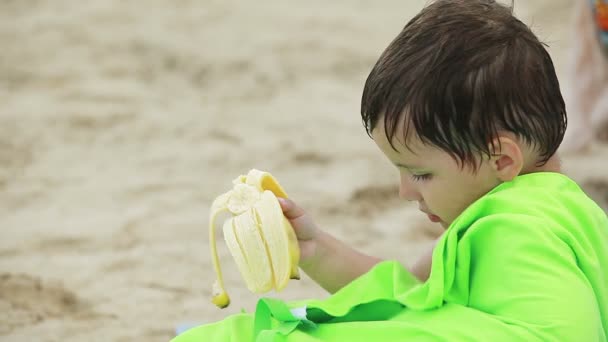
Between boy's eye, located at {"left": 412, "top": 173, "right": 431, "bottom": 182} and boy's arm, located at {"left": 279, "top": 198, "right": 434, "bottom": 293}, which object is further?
→ boy's arm, located at {"left": 279, "top": 198, "right": 434, "bottom": 293}

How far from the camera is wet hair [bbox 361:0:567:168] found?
161 cm

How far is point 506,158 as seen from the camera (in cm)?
167

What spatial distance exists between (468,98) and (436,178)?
0.55ft

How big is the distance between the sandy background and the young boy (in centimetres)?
67

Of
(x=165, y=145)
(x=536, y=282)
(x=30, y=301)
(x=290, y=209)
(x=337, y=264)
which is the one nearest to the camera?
(x=536, y=282)

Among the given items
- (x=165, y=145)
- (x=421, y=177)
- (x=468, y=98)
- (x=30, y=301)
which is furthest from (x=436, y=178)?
(x=165, y=145)

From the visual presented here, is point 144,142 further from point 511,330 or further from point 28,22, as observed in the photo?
point 511,330

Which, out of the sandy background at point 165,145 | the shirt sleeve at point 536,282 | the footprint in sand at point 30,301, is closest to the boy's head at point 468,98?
the shirt sleeve at point 536,282

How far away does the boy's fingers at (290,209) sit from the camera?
6.20 feet

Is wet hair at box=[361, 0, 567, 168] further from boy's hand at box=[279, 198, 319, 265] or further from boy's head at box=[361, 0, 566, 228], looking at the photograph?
boy's hand at box=[279, 198, 319, 265]

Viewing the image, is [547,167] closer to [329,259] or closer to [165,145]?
[329,259]

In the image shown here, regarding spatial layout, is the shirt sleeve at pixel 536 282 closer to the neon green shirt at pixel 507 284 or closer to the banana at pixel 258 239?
the neon green shirt at pixel 507 284

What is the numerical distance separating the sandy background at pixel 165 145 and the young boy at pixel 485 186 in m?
0.67

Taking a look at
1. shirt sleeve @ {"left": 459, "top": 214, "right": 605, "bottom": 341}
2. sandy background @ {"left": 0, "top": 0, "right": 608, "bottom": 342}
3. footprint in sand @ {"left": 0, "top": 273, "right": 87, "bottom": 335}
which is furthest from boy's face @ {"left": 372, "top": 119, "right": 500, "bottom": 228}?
footprint in sand @ {"left": 0, "top": 273, "right": 87, "bottom": 335}
